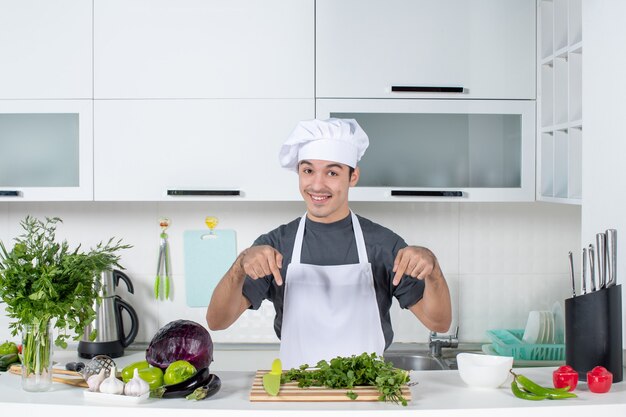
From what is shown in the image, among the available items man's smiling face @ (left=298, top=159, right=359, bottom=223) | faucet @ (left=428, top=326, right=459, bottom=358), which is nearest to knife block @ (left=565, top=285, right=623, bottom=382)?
man's smiling face @ (left=298, top=159, right=359, bottom=223)

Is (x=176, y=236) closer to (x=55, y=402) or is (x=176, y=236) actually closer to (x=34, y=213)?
(x=34, y=213)

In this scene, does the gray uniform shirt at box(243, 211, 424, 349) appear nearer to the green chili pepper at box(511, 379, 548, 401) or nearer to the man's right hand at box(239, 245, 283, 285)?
the man's right hand at box(239, 245, 283, 285)

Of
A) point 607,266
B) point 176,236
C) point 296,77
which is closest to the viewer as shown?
point 607,266

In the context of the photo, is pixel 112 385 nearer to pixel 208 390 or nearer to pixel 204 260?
pixel 208 390

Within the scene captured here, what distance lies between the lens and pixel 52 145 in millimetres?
2914

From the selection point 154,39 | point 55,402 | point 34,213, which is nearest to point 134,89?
point 154,39

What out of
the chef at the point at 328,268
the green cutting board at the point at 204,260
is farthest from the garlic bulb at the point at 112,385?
the green cutting board at the point at 204,260

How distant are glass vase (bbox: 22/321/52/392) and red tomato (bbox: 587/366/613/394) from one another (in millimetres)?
1322

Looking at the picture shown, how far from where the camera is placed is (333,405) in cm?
176

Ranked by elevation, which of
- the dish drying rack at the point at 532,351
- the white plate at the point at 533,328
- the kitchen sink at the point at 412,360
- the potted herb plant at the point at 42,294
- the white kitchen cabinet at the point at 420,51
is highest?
the white kitchen cabinet at the point at 420,51

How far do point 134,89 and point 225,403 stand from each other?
58.0 inches

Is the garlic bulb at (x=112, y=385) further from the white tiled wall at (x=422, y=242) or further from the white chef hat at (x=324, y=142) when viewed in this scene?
the white tiled wall at (x=422, y=242)

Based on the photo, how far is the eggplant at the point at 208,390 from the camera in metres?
1.79

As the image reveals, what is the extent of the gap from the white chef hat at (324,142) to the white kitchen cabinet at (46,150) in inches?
34.3
